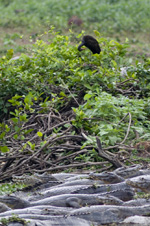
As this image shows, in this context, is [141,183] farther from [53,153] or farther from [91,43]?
[91,43]

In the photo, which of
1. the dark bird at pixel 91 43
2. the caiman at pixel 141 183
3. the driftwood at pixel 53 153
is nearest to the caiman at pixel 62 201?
the caiman at pixel 141 183

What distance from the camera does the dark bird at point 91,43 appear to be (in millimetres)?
6296

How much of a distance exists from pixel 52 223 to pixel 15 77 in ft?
10.8

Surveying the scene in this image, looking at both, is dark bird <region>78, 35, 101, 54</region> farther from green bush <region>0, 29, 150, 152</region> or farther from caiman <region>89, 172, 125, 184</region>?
caiman <region>89, 172, 125, 184</region>

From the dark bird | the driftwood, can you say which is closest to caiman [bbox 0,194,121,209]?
the driftwood

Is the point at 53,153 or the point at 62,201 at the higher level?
the point at 62,201

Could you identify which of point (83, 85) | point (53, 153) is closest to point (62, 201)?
point (53, 153)

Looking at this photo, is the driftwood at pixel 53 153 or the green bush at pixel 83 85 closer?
the driftwood at pixel 53 153

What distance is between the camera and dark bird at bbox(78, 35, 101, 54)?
630 cm

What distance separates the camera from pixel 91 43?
20.8 ft

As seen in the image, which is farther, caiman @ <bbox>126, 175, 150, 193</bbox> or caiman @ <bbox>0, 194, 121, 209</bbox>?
caiman @ <bbox>126, 175, 150, 193</bbox>

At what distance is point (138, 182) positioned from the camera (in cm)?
392

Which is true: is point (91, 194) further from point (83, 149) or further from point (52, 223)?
point (83, 149)

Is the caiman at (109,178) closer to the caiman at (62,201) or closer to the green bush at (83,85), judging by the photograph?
the caiman at (62,201)
